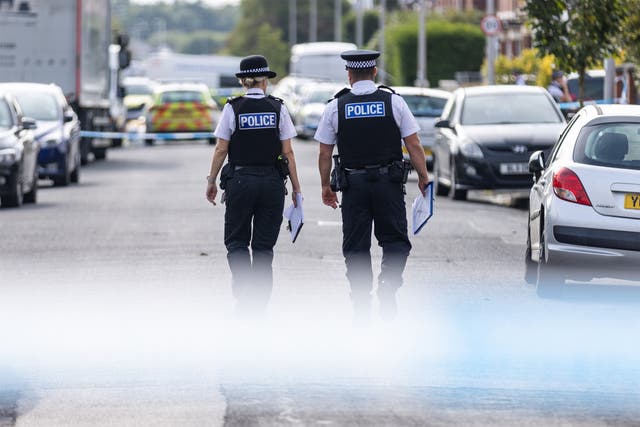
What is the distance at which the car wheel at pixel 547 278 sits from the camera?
12508 millimetres

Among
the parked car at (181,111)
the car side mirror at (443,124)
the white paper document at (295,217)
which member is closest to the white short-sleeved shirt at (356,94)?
the white paper document at (295,217)

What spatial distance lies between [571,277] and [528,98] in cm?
1196

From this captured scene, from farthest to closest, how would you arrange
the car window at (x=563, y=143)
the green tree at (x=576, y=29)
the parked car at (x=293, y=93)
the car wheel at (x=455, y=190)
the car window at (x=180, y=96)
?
the parked car at (x=293, y=93), the car window at (x=180, y=96), the car wheel at (x=455, y=190), the green tree at (x=576, y=29), the car window at (x=563, y=143)

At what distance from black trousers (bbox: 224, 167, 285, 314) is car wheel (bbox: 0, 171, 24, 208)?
11.3 m

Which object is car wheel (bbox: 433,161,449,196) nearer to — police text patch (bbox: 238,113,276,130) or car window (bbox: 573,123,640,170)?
car window (bbox: 573,123,640,170)

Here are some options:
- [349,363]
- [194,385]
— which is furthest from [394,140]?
[194,385]

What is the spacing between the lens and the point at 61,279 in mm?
14078

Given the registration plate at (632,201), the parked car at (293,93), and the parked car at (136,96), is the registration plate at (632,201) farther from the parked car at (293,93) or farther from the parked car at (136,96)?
the parked car at (136,96)

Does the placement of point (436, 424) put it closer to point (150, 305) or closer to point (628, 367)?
point (628, 367)

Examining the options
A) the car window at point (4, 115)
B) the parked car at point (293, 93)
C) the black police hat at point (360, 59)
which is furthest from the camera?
the parked car at point (293, 93)

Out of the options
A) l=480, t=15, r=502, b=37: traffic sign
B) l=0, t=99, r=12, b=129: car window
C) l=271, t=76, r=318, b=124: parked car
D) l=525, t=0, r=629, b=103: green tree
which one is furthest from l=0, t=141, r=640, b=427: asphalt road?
l=271, t=76, r=318, b=124: parked car

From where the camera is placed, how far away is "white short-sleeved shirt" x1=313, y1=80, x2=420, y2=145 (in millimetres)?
11039

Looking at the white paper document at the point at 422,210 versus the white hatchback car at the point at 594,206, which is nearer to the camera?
the white paper document at the point at 422,210

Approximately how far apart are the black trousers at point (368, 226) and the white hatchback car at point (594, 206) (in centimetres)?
160
